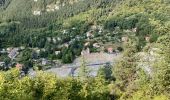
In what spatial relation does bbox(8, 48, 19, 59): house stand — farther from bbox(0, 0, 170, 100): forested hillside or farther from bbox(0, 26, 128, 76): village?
bbox(0, 0, 170, 100): forested hillside

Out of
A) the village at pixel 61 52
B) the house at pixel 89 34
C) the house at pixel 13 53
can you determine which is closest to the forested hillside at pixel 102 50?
the house at pixel 89 34

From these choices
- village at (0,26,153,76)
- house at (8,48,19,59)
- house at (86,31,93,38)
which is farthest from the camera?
house at (86,31,93,38)

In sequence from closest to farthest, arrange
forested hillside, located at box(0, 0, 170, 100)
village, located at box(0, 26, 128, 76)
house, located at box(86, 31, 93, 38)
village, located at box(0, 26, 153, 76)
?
1. forested hillside, located at box(0, 0, 170, 100)
2. village, located at box(0, 26, 153, 76)
3. village, located at box(0, 26, 128, 76)
4. house, located at box(86, 31, 93, 38)

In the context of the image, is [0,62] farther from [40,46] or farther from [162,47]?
[162,47]

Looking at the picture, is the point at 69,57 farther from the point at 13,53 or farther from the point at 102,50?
the point at 13,53

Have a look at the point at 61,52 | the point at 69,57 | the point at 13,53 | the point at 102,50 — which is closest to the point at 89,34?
the point at 102,50

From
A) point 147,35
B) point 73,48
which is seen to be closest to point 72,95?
point 73,48

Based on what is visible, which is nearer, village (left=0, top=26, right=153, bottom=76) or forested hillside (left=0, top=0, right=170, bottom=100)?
forested hillside (left=0, top=0, right=170, bottom=100)

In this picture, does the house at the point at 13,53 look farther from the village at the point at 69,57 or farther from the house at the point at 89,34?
the house at the point at 89,34

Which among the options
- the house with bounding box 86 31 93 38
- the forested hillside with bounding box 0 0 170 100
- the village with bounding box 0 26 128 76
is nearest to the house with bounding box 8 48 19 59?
the village with bounding box 0 26 128 76
